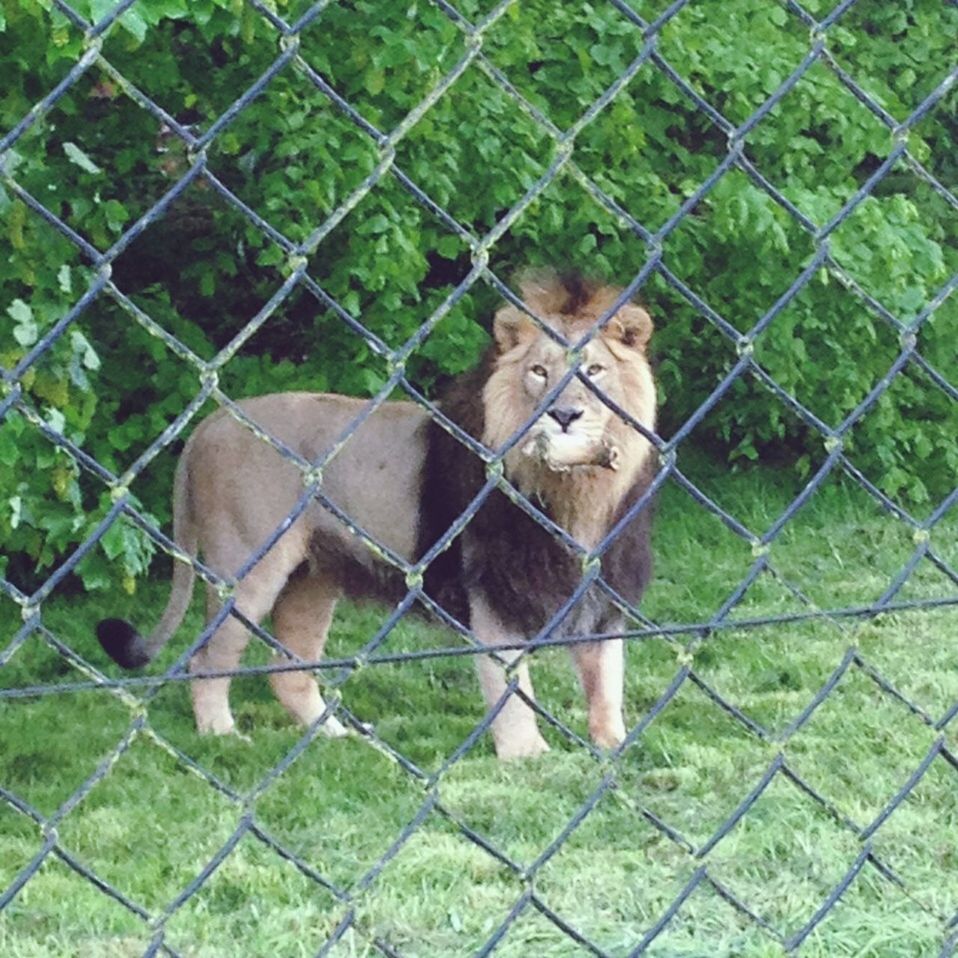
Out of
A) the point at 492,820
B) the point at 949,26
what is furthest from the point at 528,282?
the point at 949,26

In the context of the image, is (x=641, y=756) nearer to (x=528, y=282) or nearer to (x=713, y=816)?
(x=713, y=816)

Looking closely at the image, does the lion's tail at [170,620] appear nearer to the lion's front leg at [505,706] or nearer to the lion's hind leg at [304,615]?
the lion's hind leg at [304,615]

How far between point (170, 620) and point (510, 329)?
137 centimetres

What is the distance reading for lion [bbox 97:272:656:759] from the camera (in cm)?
434

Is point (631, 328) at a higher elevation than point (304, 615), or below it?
higher

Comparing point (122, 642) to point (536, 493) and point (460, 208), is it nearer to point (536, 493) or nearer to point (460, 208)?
point (536, 493)

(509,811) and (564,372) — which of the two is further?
(564,372)

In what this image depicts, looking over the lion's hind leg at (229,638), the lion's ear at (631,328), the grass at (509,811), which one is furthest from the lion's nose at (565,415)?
the lion's hind leg at (229,638)

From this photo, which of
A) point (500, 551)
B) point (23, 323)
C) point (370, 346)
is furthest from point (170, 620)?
point (370, 346)

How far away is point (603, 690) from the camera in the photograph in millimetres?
4465

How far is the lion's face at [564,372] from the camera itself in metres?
4.19

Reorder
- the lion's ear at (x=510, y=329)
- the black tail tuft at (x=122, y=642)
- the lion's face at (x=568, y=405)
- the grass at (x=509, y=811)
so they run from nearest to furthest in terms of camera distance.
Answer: the grass at (x=509, y=811)
the lion's face at (x=568, y=405)
the lion's ear at (x=510, y=329)
the black tail tuft at (x=122, y=642)

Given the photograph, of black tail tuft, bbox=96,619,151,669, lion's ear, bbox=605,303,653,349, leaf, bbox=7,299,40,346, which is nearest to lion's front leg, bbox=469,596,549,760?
lion's ear, bbox=605,303,653,349

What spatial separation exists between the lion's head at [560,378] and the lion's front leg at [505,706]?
1.23 ft
